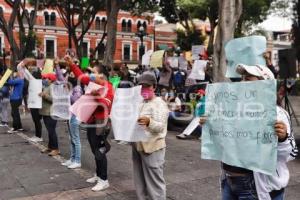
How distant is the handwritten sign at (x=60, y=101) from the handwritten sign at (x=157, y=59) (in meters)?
3.61

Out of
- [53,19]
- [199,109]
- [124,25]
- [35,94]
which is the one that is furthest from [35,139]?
[124,25]

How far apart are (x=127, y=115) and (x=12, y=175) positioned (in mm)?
2946

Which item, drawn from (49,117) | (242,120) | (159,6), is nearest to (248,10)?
(159,6)

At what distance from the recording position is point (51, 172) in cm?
722

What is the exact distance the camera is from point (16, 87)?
1127 centimetres

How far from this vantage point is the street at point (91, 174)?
599cm

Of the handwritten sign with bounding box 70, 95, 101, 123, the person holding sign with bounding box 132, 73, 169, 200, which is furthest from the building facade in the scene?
the person holding sign with bounding box 132, 73, 169, 200

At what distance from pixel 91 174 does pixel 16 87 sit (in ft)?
16.7

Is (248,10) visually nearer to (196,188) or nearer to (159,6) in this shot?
(159,6)

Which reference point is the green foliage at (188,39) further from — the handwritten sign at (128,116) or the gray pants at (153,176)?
the gray pants at (153,176)

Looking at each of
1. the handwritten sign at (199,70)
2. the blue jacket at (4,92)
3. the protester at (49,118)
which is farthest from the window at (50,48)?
the protester at (49,118)

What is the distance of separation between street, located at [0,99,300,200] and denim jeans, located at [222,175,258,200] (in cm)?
234

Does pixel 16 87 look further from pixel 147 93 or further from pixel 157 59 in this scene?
Answer: pixel 147 93

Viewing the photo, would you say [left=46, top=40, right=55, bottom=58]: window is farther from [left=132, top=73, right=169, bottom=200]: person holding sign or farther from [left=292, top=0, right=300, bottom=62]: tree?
[left=132, top=73, right=169, bottom=200]: person holding sign
